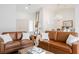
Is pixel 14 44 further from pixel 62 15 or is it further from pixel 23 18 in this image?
pixel 62 15

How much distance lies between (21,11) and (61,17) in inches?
117

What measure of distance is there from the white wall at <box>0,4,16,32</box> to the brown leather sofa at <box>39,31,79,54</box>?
1900 mm

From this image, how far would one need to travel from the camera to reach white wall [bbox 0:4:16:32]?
4898 millimetres

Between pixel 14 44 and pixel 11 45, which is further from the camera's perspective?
pixel 14 44

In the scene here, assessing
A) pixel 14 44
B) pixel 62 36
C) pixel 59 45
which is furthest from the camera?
pixel 62 36

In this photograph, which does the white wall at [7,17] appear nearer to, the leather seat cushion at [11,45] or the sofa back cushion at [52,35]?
the leather seat cushion at [11,45]

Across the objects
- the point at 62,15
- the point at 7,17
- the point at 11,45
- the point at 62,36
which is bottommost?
the point at 11,45

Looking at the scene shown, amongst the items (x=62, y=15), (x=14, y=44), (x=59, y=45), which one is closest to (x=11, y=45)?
(x=14, y=44)

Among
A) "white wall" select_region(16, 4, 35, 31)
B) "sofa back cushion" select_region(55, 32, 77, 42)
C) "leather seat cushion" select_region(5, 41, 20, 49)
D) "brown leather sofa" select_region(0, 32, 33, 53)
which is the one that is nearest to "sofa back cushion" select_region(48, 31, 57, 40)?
"sofa back cushion" select_region(55, 32, 77, 42)

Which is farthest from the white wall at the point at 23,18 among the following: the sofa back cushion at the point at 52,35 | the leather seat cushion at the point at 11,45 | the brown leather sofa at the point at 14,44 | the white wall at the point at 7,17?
the sofa back cushion at the point at 52,35

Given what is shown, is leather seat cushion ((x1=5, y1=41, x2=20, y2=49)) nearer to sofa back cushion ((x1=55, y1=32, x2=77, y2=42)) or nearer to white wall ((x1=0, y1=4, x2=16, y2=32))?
white wall ((x1=0, y1=4, x2=16, y2=32))

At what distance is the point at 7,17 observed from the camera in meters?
5.05

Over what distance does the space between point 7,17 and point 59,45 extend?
3.02 metres

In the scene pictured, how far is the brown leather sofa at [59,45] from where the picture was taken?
9.71ft
